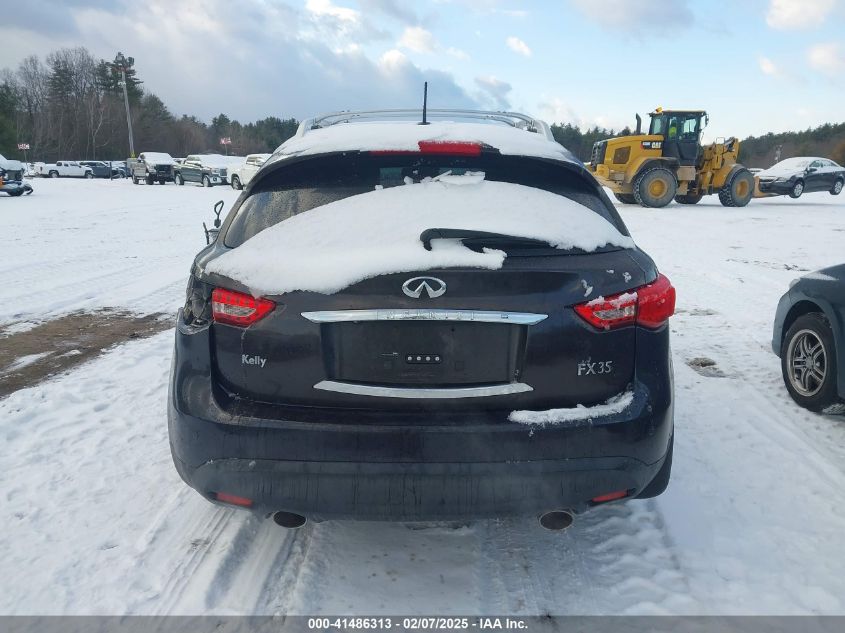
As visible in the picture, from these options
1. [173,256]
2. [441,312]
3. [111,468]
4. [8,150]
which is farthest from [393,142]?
[8,150]

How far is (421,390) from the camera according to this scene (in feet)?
7.09

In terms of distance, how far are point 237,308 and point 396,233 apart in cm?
64

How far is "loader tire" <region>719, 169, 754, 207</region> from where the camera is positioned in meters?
22.1

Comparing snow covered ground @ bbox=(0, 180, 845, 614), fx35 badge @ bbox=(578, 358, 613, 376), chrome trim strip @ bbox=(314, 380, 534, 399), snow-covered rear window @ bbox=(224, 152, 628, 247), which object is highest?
snow-covered rear window @ bbox=(224, 152, 628, 247)

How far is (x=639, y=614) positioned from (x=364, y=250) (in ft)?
5.57

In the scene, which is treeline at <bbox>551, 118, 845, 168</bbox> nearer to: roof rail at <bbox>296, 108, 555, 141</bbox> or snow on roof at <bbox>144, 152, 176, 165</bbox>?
snow on roof at <bbox>144, 152, 176, 165</bbox>

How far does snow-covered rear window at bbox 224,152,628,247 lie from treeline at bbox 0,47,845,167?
80192mm

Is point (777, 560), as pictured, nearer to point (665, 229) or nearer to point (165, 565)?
point (165, 565)

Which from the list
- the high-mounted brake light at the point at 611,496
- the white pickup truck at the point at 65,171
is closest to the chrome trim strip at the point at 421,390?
the high-mounted brake light at the point at 611,496

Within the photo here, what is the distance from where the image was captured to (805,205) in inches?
969

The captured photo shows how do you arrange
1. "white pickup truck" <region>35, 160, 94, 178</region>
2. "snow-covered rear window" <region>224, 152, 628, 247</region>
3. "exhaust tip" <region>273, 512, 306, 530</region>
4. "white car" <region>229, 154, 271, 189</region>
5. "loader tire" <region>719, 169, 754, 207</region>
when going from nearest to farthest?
"exhaust tip" <region>273, 512, 306, 530</region> < "snow-covered rear window" <region>224, 152, 628, 247</region> < "loader tire" <region>719, 169, 754, 207</region> < "white car" <region>229, 154, 271, 189</region> < "white pickup truck" <region>35, 160, 94, 178</region>

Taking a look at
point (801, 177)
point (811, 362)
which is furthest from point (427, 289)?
point (801, 177)


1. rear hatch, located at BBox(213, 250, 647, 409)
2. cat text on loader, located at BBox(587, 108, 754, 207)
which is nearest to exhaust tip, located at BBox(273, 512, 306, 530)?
rear hatch, located at BBox(213, 250, 647, 409)

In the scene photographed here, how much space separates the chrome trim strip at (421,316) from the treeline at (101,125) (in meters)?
80.8
